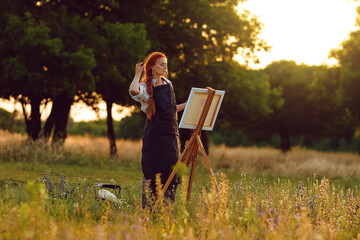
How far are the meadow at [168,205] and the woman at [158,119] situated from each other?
0.51 m

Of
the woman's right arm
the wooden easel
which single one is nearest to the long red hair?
the woman's right arm

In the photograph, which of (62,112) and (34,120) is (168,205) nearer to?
(34,120)

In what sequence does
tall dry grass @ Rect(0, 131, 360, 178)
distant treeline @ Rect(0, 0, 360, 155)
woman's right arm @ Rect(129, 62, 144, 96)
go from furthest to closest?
1. tall dry grass @ Rect(0, 131, 360, 178)
2. distant treeline @ Rect(0, 0, 360, 155)
3. woman's right arm @ Rect(129, 62, 144, 96)

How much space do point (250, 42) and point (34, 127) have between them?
29.0 feet

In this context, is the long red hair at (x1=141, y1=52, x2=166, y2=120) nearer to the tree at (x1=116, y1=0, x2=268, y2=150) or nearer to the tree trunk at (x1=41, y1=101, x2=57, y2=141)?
the tree at (x1=116, y1=0, x2=268, y2=150)

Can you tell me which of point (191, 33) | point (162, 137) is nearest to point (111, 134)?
point (191, 33)

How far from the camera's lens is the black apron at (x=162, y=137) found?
22.2 feet

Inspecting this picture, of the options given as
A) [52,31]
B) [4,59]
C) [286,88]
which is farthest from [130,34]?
[286,88]

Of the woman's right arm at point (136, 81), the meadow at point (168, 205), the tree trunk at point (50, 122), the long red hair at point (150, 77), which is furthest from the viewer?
the tree trunk at point (50, 122)

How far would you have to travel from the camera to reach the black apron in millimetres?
6773

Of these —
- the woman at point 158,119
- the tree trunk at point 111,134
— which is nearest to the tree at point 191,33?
the tree trunk at point 111,134

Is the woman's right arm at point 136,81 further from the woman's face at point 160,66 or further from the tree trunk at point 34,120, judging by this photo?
the tree trunk at point 34,120

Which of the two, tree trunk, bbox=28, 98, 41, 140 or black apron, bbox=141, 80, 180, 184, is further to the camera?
tree trunk, bbox=28, 98, 41, 140

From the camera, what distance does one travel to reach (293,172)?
1670 cm
